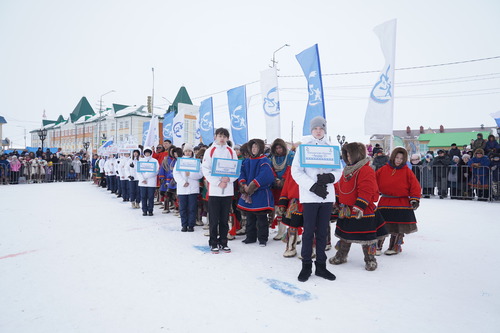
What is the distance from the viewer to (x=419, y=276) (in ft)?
13.9

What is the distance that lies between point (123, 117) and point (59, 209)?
5680 centimetres

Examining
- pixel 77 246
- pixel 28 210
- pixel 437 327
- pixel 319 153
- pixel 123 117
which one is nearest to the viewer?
pixel 437 327

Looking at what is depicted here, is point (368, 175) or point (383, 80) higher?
point (383, 80)

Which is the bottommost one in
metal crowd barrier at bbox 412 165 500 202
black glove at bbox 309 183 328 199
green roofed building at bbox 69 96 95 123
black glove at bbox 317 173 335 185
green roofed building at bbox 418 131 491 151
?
metal crowd barrier at bbox 412 165 500 202

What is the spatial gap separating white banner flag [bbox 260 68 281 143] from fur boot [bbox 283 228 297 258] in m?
5.40

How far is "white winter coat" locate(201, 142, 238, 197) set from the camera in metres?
5.21

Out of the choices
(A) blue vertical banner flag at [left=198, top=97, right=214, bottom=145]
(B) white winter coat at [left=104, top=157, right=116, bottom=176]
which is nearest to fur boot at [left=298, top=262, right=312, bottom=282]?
(A) blue vertical banner flag at [left=198, top=97, right=214, bottom=145]

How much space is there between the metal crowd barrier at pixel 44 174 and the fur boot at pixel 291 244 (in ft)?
→ 68.2

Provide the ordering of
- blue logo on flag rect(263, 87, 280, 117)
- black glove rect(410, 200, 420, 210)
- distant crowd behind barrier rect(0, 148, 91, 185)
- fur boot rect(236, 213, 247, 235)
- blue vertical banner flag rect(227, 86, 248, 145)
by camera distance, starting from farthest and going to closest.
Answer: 1. distant crowd behind barrier rect(0, 148, 91, 185)
2. blue vertical banner flag rect(227, 86, 248, 145)
3. blue logo on flag rect(263, 87, 280, 117)
4. fur boot rect(236, 213, 247, 235)
5. black glove rect(410, 200, 420, 210)

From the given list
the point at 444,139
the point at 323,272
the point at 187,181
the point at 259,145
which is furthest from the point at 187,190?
the point at 444,139

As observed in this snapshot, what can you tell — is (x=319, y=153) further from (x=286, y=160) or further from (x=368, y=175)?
(x=286, y=160)

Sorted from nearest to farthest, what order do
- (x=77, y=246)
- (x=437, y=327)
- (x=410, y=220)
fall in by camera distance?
1. (x=437, y=327)
2. (x=410, y=220)
3. (x=77, y=246)

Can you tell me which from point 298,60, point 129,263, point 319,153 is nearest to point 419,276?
point 319,153

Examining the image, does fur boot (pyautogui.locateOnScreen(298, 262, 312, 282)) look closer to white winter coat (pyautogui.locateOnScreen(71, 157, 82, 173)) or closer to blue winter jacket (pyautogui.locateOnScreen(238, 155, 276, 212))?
blue winter jacket (pyautogui.locateOnScreen(238, 155, 276, 212))
